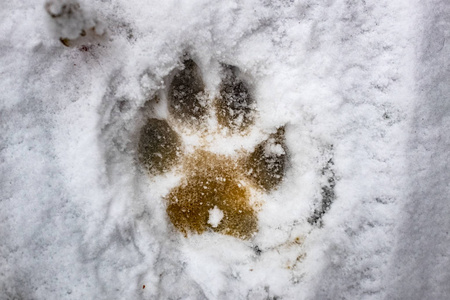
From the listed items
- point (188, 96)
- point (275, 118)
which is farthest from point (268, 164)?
point (188, 96)

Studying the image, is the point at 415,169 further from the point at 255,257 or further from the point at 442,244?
the point at 255,257

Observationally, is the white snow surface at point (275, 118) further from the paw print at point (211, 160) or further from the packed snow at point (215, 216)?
the packed snow at point (215, 216)

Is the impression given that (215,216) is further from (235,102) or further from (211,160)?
(235,102)

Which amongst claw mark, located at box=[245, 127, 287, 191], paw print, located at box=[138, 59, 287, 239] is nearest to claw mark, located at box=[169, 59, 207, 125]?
paw print, located at box=[138, 59, 287, 239]

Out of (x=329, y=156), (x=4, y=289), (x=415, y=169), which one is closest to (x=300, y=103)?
(x=329, y=156)

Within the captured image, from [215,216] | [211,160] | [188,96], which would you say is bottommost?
[215,216]

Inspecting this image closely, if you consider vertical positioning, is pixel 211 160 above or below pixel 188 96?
below

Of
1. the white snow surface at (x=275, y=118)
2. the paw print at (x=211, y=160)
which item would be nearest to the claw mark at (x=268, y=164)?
the paw print at (x=211, y=160)
